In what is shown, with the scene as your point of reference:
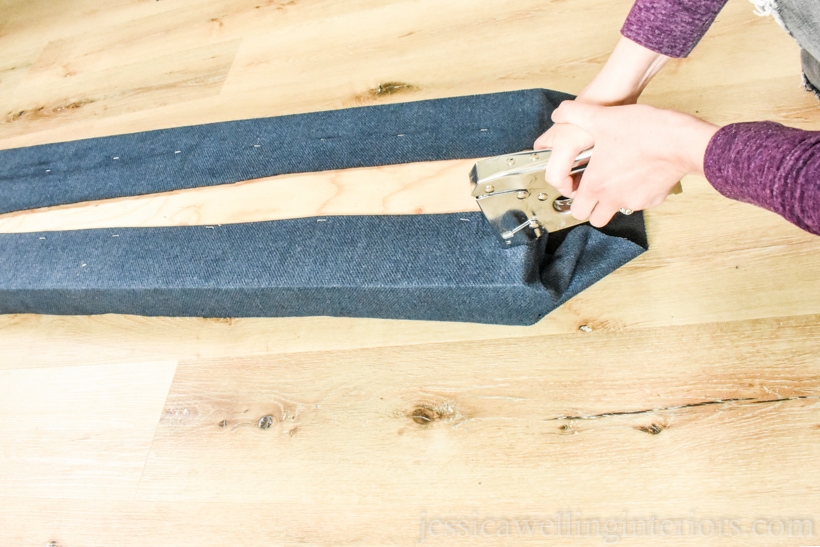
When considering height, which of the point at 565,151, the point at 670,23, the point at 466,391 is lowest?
the point at 466,391

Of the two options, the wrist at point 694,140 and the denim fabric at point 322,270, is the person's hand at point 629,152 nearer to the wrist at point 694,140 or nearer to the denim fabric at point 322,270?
the wrist at point 694,140

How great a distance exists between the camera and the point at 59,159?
1075 millimetres

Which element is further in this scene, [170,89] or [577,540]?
[170,89]

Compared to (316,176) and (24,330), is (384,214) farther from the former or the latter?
(24,330)

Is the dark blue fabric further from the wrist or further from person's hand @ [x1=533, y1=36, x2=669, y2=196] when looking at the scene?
the wrist

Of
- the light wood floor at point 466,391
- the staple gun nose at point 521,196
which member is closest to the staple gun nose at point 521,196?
the staple gun nose at point 521,196

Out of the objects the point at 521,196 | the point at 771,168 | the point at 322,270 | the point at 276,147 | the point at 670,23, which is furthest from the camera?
the point at 276,147

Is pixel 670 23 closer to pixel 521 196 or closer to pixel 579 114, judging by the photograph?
pixel 579 114

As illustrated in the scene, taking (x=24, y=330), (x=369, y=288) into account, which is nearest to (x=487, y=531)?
(x=369, y=288)

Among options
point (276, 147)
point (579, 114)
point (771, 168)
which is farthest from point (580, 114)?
point (276, 147)

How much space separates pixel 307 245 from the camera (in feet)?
2.72

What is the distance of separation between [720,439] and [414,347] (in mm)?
387

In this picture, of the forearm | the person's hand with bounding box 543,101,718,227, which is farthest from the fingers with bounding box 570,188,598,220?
the forearm

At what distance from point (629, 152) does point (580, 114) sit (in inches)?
3.3
